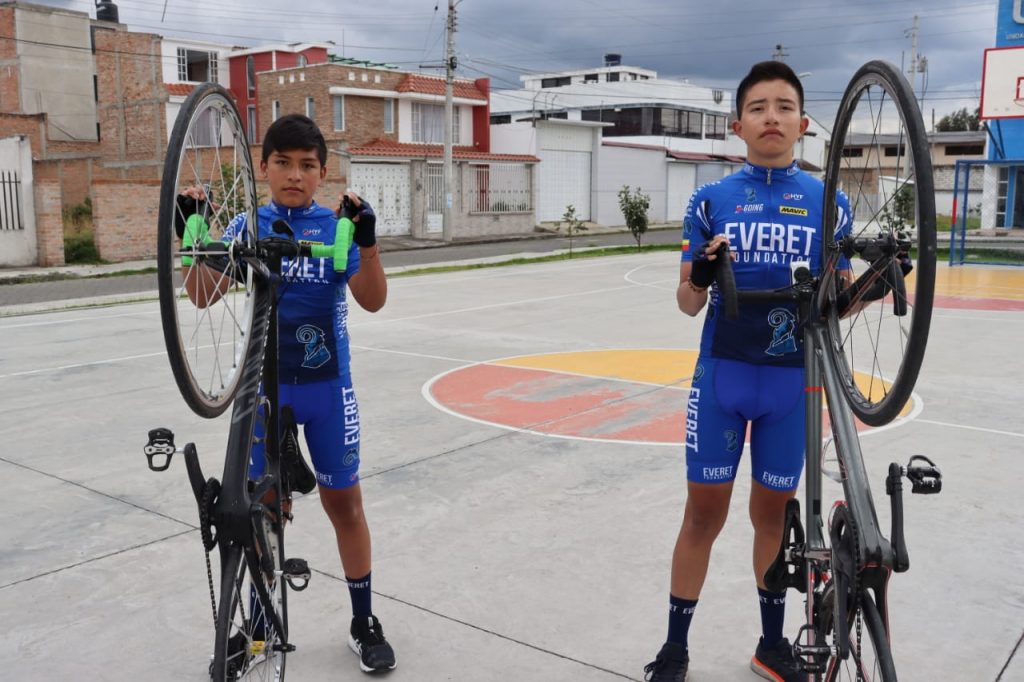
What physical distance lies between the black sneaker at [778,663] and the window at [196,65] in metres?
52.9

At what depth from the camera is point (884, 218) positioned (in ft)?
11.0

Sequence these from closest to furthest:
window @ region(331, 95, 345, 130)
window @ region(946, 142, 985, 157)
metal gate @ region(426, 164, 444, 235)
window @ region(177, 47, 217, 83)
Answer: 1. metal gate @ region(426, 164, 444, 235)
2. window @ region(331, 95, 345, 130)
3. window @ region(177, 47, 217, 83)
4. window @ region(946, 142, 985, 157)

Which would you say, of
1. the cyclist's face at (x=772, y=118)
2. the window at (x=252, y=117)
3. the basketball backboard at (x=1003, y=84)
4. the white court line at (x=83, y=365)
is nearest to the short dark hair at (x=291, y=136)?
the cyclist's face at (x=772, y=118)

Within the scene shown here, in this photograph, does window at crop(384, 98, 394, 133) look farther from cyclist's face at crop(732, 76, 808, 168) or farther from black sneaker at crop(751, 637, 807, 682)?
black sneaker at crop(751, 637, 807, 682)

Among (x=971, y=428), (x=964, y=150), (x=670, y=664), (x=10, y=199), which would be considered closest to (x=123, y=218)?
(x=10, y=199)

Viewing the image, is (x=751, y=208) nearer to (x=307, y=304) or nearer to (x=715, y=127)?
(x=307, y=304)

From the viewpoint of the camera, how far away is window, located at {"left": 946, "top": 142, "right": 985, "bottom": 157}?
69.2 metres

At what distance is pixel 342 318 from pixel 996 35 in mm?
35922

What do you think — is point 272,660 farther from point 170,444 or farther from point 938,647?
point 938,647

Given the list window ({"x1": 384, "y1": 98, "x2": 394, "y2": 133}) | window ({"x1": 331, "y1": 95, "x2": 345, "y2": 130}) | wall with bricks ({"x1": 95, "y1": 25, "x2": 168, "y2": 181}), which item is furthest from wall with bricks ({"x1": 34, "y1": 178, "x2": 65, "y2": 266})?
window ({"x1": 384, "y1": 98, "x2": 394, "y2": 133})

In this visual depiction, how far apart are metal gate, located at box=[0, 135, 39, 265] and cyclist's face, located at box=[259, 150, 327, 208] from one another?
888 inches

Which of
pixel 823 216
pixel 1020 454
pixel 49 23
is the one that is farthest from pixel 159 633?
pixel 49 23

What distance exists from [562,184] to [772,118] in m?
42.9

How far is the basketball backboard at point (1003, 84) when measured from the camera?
28188 mm
